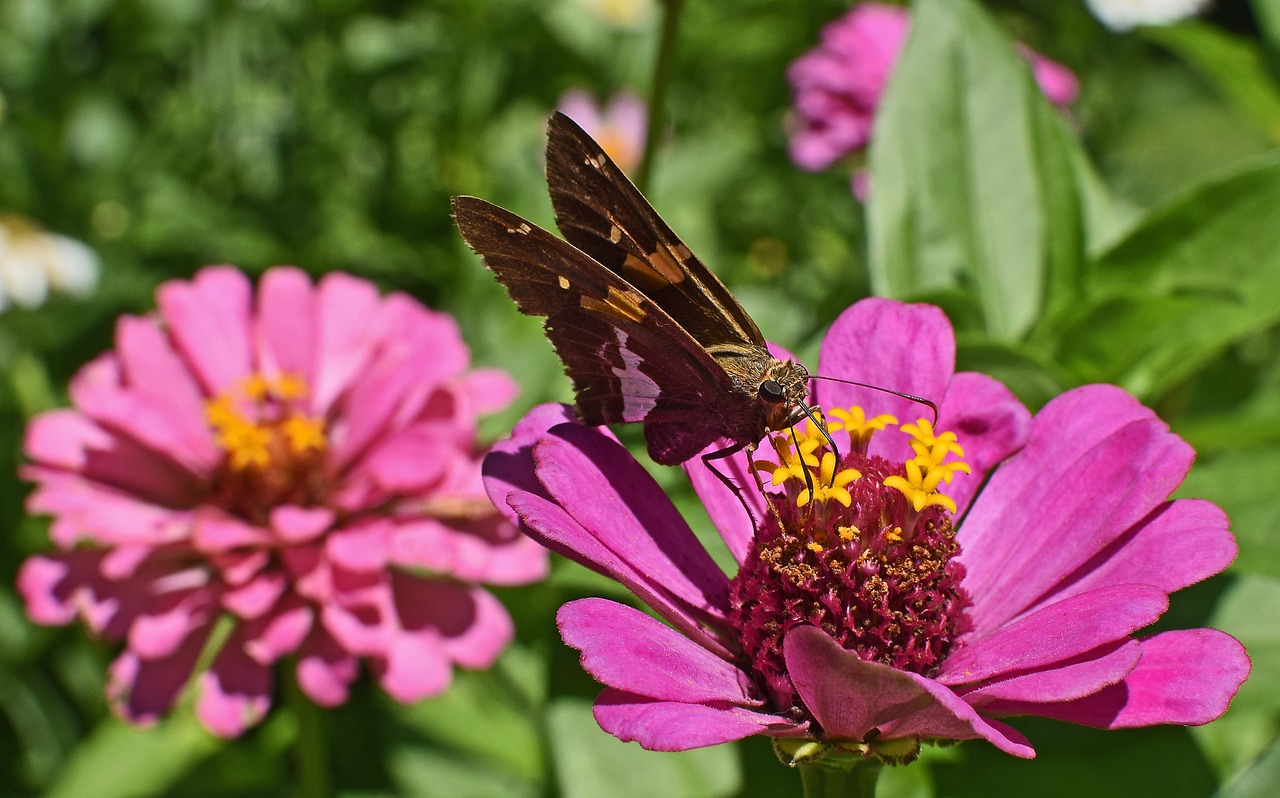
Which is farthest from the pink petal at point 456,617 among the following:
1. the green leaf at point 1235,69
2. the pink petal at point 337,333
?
the green leaf at point 1235,69

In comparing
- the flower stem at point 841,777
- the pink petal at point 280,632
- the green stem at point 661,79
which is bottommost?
the pink petal at point 280,632

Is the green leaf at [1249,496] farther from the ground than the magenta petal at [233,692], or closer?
farther from the ground

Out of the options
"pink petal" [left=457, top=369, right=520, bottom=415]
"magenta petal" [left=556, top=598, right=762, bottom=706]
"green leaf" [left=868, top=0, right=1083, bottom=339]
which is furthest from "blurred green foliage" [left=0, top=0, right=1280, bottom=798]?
"magenta petal" [left=556, top=598, right=762, bottom=706]

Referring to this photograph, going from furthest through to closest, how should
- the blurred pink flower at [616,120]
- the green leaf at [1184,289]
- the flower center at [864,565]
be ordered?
the blurred pink flower at [616,120] < the green leaf at [1184,289] < the flower center at [864,565]

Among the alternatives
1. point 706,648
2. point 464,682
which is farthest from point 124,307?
point 706,648

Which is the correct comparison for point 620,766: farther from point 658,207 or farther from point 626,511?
point 658,207

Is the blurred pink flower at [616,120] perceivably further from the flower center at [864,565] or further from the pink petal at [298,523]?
the flower center at [864,565]

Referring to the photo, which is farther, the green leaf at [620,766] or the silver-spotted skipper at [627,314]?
the green leaf at [620,766]

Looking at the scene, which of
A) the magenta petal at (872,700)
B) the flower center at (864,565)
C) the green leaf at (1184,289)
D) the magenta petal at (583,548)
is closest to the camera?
the magenta petal at (872,700)

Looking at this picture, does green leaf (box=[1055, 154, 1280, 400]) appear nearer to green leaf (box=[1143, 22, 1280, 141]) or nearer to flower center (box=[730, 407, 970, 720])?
flower center (box=[730, 407, 970, 720])
